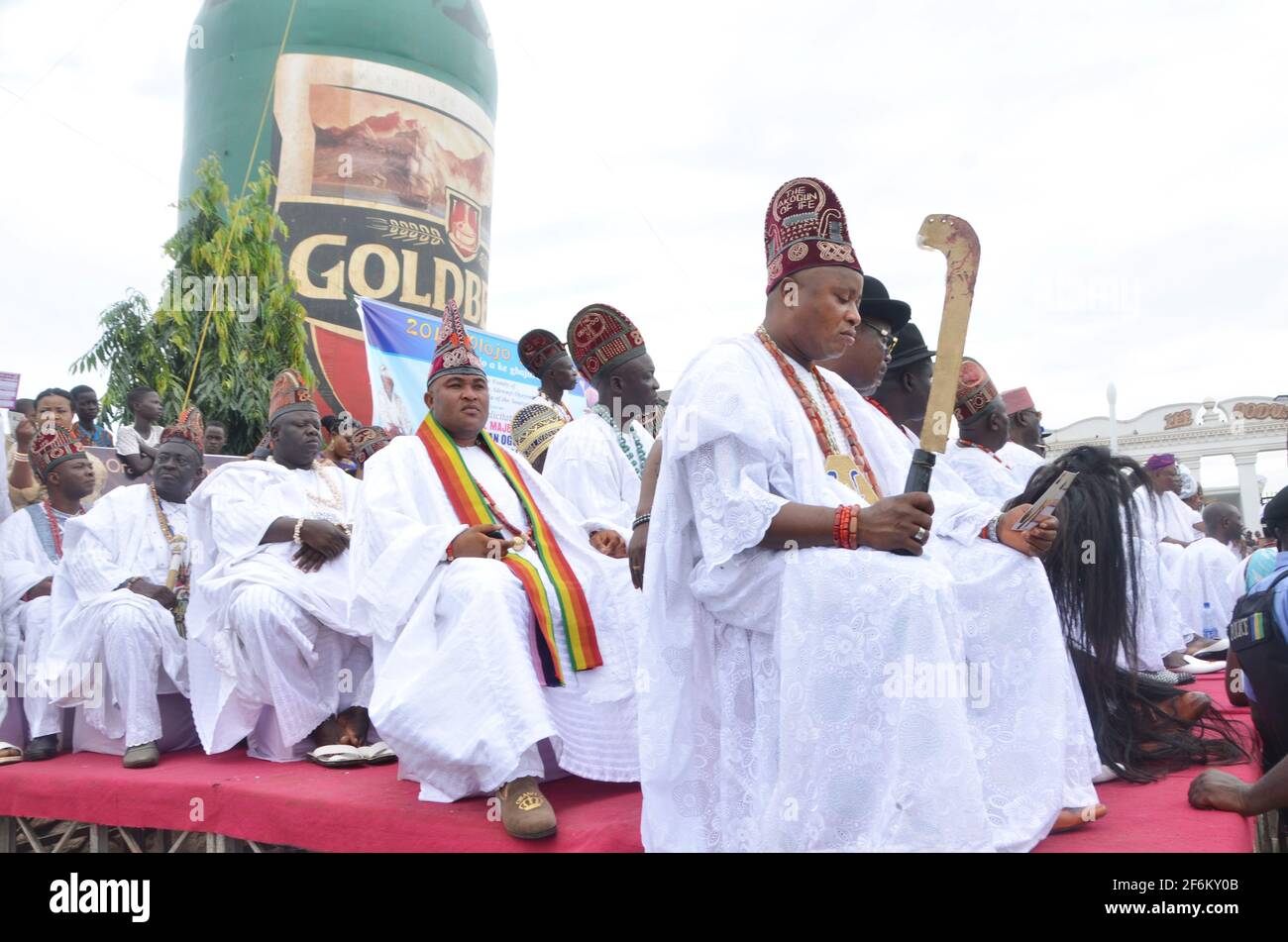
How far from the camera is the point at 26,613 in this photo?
18.4ft

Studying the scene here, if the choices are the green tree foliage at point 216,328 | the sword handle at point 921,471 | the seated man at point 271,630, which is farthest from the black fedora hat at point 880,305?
the green tree foliage at point 216,328

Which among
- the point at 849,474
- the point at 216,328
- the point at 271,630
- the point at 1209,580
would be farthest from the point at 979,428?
the point at 216,328

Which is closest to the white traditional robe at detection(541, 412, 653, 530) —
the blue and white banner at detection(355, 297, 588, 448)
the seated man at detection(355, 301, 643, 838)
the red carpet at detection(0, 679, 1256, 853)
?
the seated man at detection(355, 301, 643, 838)

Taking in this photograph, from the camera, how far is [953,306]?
2.75 m

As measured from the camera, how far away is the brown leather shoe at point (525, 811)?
10.2 feet

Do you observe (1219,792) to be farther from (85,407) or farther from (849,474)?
(85,407)

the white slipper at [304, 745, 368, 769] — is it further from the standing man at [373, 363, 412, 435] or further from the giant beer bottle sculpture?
the giant beer bottle sculpture

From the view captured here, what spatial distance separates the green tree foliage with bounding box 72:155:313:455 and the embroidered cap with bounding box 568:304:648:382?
320 inches

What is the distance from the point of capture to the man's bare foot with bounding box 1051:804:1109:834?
9.41 ft

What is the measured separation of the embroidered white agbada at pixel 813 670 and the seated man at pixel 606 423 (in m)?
1.98

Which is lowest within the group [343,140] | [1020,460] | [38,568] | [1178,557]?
[1178,557]

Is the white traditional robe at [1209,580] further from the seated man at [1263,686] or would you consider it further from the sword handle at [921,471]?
the sword handle at [921,471]

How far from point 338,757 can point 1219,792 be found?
333 centimetres
